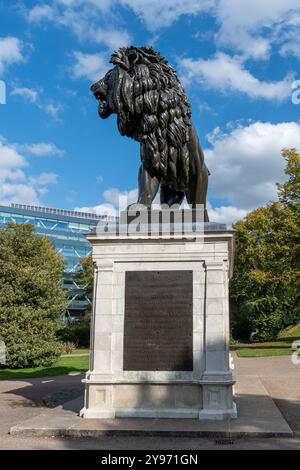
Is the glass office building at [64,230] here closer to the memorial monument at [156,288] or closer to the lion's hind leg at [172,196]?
the lion's hind leg at [172,196]

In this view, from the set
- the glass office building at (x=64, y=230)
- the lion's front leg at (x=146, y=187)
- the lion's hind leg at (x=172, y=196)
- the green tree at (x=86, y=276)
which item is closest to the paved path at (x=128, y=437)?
the lion's front leg at (x=146, y=187)

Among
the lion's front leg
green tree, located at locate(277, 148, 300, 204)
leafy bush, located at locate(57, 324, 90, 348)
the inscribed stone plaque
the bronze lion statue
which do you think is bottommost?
leafy bush, located at locate(57, 324, 90, 348)

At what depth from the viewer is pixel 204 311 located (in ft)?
25.3

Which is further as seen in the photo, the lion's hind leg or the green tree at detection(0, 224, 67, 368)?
the green tree at detection(0, 224, 67, 368)

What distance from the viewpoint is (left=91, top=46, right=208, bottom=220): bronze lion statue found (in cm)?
859

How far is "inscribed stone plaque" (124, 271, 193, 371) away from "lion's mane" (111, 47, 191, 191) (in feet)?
6.87

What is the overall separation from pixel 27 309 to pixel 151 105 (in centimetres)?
1654

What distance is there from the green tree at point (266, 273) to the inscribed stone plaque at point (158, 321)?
21455mm

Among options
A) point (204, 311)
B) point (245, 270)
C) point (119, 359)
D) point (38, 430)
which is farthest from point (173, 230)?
point (245, 270)

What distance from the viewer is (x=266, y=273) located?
3441cm

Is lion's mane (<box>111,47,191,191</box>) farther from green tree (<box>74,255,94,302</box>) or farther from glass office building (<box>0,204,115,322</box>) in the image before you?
glass office building (<box>0,204,115,322</box>)

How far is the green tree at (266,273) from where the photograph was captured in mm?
28797

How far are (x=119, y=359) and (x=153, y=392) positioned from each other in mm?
745

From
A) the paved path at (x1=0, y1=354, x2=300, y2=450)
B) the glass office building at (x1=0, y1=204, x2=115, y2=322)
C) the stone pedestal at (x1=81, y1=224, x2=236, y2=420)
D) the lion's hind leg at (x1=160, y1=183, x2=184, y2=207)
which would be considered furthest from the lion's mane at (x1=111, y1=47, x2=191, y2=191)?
the glass office building at (x1=0, y1=204, x2=115, y2=322)
